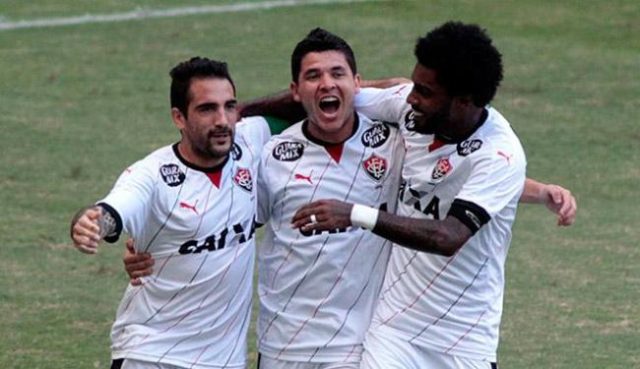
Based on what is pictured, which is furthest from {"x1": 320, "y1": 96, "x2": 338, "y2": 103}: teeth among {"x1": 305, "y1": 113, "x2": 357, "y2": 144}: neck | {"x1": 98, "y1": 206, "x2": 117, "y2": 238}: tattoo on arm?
{"x1": 98, "y1": 206, "x2": 117, "y2": 238}: tattoo on arm

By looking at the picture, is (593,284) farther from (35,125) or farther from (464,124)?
(35,125)

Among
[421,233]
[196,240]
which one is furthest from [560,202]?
[196,240]

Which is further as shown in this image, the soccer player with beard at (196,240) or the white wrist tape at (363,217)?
the soccer player with beard at (196,240)

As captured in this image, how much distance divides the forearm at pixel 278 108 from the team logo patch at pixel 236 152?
1.17 feet

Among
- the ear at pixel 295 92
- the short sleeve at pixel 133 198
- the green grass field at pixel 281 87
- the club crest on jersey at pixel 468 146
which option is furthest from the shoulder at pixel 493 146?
the green grass field at pixel 281 87

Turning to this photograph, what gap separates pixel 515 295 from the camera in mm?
12430

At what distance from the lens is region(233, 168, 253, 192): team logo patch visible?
752 centimetres

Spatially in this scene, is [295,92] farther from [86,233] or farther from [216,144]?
[86,233]

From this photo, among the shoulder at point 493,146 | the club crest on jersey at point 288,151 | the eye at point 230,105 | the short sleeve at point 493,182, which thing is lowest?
the short sleeve at point 493,182

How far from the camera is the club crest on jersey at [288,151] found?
7754mm

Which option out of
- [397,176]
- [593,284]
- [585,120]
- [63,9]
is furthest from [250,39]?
[397,176]

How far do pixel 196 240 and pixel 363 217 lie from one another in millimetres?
866

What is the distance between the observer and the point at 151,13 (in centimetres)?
2425

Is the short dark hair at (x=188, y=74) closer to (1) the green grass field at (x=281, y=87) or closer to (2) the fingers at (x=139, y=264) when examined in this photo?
(2) the fingers at (x=139, y=264)
